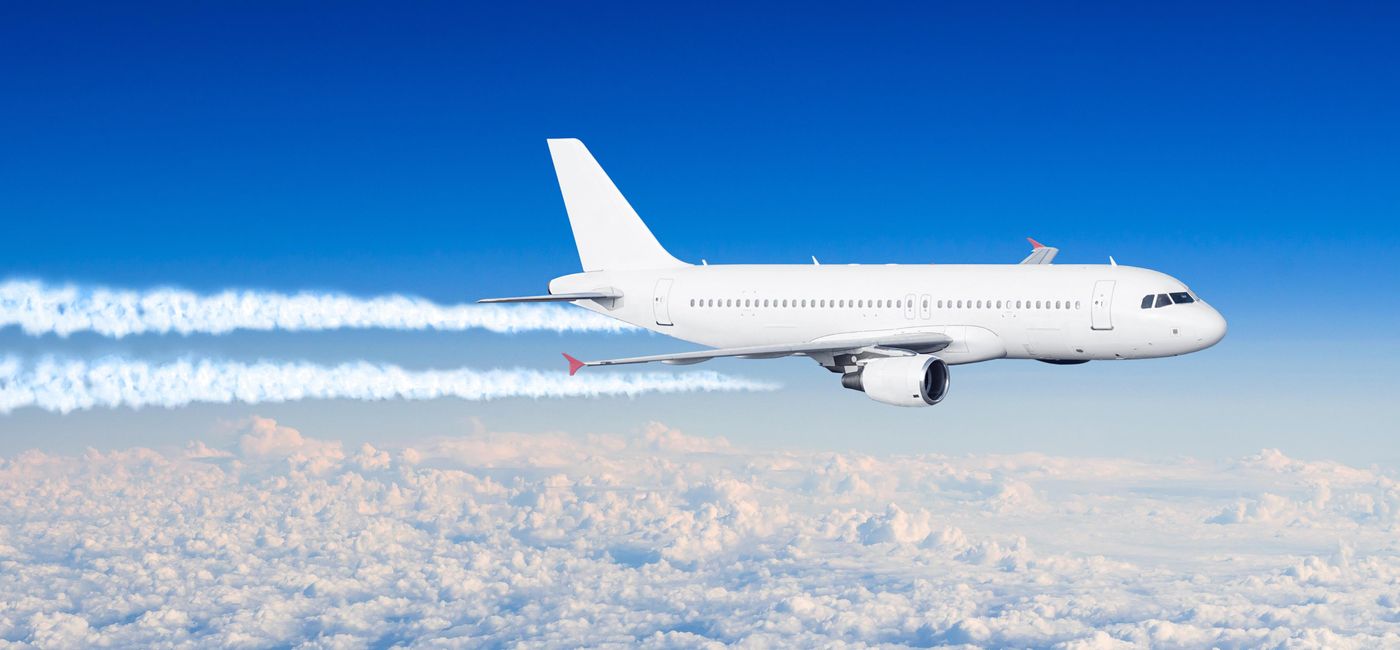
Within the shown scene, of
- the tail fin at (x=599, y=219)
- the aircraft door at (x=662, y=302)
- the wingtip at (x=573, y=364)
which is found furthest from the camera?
the tail fin at (x=599, y=219)

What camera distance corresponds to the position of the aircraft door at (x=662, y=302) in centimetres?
Answer: 5066

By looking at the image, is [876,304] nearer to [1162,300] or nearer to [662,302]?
[662,302]

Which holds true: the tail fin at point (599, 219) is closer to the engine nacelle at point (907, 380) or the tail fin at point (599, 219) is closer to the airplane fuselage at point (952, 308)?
the airplane fuselage at point (952, 308)

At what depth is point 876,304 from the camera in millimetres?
45812

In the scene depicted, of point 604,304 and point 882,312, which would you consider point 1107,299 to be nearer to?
point 882,312

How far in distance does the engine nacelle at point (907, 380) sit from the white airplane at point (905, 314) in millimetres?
43

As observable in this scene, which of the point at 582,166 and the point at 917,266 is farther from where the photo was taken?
the point at 582,166

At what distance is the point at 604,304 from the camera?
2064 inches

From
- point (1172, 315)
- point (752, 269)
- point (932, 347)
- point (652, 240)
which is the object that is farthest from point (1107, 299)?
point (652, 240)

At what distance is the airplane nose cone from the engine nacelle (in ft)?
29.4

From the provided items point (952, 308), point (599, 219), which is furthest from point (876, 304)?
point (599, 219)

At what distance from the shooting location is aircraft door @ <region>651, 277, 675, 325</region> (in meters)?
50.7

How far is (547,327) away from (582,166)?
25.1ft

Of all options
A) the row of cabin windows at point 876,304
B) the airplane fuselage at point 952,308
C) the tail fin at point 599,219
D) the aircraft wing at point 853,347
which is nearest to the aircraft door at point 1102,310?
the airplane fuselage at point 952,308
